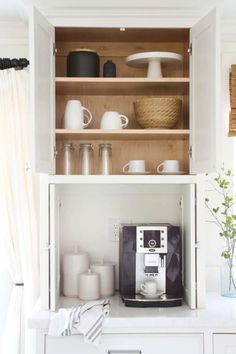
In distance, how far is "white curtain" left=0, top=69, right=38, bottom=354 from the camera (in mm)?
2881

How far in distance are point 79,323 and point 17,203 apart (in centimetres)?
86

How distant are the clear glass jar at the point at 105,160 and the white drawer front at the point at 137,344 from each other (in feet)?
2.59

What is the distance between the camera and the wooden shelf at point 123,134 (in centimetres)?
249

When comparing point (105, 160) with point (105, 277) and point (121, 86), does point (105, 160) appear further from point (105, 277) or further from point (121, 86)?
point (105, 277)

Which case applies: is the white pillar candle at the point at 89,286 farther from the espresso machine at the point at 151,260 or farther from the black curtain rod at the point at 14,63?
the black curtain rod at the point at 14,63

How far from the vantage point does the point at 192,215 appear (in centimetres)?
252

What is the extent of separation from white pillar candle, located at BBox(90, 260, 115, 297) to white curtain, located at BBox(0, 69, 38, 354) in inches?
15.4

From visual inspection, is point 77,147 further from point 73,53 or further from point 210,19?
point 210,19

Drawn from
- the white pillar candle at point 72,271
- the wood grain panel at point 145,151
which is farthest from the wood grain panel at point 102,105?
the white pillar candle at point 72,271

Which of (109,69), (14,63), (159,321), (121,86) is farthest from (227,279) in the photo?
(14,63)

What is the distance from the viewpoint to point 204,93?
2305 mm

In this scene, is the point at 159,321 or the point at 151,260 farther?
the point at 151,260

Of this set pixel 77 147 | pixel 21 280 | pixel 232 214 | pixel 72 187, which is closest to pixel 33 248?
pixel 21 280

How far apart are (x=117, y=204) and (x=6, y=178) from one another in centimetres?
62
